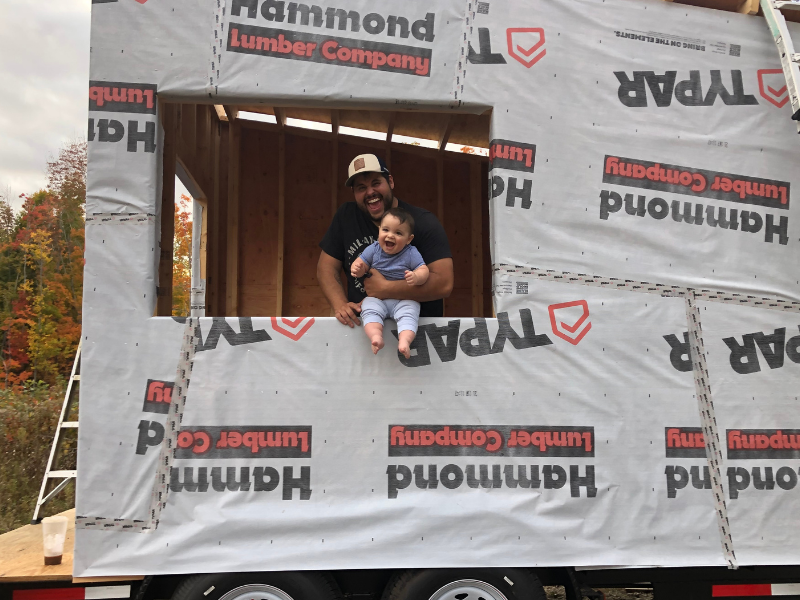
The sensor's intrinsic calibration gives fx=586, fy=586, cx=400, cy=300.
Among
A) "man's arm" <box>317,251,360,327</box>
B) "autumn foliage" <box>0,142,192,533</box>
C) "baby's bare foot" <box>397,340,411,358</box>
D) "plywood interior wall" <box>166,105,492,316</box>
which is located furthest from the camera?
"autumn foliage" <box>0,142,192,533</box>

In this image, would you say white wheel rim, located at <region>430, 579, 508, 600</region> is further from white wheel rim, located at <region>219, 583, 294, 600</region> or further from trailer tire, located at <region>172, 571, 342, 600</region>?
white wheel rim, located at <region>219, 583, 294, 600</region>

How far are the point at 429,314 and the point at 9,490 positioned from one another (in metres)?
6.87

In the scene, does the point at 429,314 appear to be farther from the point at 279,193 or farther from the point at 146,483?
the point at 279,193

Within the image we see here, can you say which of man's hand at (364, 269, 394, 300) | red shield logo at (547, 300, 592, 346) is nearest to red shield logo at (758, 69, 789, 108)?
Answer: red shield logo at (547, 300, 592, 346)

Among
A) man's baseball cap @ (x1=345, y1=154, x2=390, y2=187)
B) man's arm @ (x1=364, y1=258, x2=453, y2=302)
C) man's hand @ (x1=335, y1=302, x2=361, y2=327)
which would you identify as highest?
man's baseball cap @ (x1=345, y1=154, x2=390, y2=187)

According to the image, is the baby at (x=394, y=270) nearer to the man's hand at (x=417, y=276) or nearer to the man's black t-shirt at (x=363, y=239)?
the man's hand at (x=417, y=276)

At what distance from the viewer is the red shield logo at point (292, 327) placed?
3203 millimetres

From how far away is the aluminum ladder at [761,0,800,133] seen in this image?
3402 millimetres

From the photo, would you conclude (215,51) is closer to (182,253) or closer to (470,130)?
(470,130)

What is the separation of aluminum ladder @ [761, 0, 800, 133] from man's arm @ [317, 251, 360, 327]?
111 inches

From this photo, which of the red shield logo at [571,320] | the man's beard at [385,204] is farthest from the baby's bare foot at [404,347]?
the man's beard at [385,204]

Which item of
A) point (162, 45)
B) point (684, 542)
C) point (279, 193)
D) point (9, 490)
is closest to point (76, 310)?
point (9, 490)

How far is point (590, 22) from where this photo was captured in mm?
3529

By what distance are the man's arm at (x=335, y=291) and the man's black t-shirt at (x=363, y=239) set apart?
8 cm
